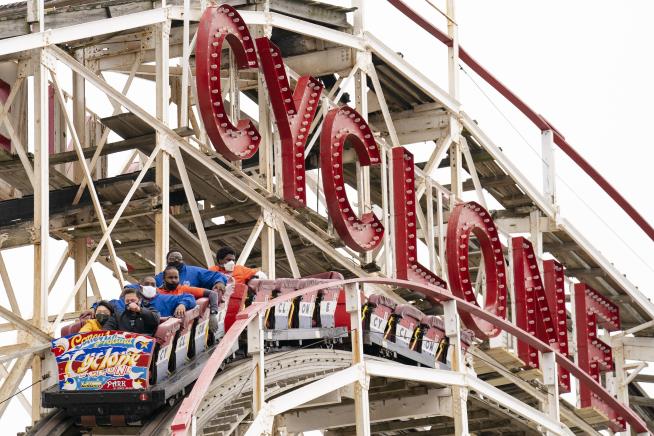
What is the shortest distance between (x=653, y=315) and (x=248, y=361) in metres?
21.8

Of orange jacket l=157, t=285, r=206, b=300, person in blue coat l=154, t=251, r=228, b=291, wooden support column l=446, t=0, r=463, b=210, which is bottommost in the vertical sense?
orange jacket l=157, t=285, r=206, b=300

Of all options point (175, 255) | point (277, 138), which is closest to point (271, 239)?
point (277, 138)

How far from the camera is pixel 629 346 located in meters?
44.3

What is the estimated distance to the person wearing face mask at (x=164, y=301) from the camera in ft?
73.9

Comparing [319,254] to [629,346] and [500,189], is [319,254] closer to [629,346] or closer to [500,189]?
[500,189]

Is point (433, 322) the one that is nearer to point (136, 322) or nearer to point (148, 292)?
point (148, 292)

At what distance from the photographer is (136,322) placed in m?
21.8

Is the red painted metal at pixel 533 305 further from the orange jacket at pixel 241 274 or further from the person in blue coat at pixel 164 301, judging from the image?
the person in blue coat at pixel 164 301

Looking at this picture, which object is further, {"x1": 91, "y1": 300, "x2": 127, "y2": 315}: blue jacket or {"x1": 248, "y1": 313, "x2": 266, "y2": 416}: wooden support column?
{"x1": 91, "y1": 300, "x2": 127, "y2": 315}: blue jacket

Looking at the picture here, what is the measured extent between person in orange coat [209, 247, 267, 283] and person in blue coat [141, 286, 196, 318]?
192 cm

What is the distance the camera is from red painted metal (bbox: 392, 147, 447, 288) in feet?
110

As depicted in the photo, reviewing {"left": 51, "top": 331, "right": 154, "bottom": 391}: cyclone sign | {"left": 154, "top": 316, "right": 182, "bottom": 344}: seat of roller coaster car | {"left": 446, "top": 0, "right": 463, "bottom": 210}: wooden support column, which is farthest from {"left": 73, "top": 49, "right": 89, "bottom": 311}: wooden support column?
{"left": 51, "top": 331, "right": 154, "bottom": 391}: cyclone sign

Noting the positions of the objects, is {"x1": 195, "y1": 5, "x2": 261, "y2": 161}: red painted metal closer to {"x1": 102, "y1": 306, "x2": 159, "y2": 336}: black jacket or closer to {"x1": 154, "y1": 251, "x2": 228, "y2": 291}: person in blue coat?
{"x1": 154, "y1": 251, "x2": 228, "y2": 291}: person in blue coat

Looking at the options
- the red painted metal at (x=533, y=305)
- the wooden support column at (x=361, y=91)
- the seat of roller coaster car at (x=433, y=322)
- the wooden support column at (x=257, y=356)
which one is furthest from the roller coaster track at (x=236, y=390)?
the red painted metal at (x=533, y=305)
